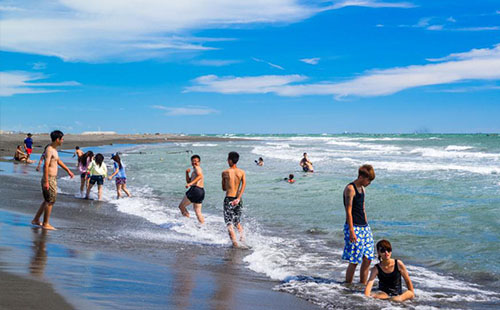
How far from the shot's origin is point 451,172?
2378 cm

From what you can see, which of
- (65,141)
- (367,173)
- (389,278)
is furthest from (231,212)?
(65,141)

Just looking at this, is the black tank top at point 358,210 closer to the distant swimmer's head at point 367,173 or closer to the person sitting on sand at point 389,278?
the distant swimmer's head at point 367,173

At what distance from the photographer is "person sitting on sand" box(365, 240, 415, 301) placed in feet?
17.8

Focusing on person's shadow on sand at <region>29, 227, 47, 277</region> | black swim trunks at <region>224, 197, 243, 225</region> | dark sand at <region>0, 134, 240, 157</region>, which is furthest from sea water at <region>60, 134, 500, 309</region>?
dark sand at <region>0, 134, 240, 157</region>

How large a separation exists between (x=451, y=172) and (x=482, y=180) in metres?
3.99

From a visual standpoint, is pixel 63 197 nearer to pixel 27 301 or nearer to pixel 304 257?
pixel 304 257

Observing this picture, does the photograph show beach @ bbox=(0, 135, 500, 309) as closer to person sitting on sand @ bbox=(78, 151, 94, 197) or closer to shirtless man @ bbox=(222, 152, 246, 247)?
shirtless man @ bbox=(222, 152, 246, 247)

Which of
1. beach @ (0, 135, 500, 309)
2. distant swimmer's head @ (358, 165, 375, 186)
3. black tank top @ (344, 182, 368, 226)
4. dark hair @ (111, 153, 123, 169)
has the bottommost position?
beach @ (0, 135, 500, 309)

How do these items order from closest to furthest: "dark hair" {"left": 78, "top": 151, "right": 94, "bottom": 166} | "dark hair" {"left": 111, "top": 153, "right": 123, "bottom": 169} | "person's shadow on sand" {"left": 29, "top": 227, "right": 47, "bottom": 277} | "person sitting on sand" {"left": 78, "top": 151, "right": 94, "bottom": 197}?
"person's shadow on sand" {"left": 29, "top": 227, "right": 47, "bottom": 277}
"dark hair" {"left": 111, "top": 153, "right": 123, "bottom": 169}
"person sitting on sand" {"left": 78, "top": 151, "right": 94, "bottom": 197}
"dark hair" {"left": 78, "top": 151, "right": 94, "bottom": 166}

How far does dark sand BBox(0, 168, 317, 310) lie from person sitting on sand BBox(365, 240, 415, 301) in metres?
0.96

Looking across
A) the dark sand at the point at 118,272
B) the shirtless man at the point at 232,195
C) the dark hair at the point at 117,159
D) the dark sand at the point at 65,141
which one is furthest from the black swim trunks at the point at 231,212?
the dark sand at the point at 65,141

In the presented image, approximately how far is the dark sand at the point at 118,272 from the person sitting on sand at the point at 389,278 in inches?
37.9

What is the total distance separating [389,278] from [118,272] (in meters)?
3.33

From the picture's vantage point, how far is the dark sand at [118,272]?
4.51m
